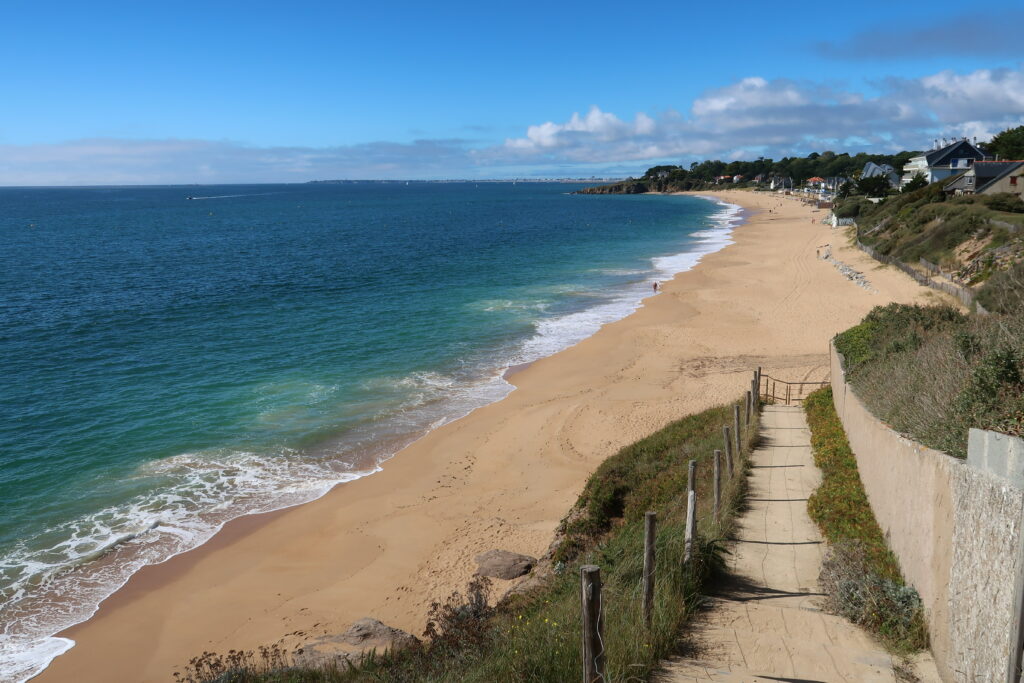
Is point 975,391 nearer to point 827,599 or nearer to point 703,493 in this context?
point 827,599

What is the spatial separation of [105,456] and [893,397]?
20.9 meters

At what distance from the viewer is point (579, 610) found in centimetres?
725

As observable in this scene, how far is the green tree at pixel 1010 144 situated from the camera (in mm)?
76562

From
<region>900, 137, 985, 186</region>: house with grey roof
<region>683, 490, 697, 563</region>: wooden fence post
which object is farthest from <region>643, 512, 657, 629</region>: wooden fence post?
<region>900, 137, 985, 186</region>: house with grey roof

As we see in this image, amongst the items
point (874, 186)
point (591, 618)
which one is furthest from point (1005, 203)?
point (591, 618)

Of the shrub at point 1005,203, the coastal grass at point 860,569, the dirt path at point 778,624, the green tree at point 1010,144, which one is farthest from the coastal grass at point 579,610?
the green tree at point 1010,144

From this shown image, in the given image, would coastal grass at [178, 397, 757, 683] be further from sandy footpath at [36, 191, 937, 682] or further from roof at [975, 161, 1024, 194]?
roof at [975, 161, 1024, 194]

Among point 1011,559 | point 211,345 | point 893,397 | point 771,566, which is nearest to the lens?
point 1011,559

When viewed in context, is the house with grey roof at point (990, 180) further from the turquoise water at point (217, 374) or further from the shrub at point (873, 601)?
the shrub at point (873, 601)

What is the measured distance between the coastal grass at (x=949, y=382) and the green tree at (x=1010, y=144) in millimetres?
79820

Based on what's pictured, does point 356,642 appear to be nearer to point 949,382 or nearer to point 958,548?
point 958,548

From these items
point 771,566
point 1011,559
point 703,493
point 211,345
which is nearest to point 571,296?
point 211,345

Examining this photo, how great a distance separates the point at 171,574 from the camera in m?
14.6

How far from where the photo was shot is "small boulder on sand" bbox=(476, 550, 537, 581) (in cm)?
1341
